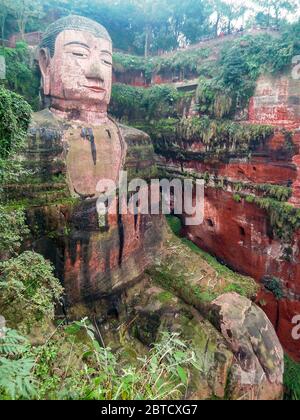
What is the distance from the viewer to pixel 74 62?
7.79 m

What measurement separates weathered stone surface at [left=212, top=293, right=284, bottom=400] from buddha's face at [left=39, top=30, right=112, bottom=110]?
6329 mm

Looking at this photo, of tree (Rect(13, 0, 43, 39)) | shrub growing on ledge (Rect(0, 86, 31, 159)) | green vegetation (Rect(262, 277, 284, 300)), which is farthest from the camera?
tree (Rect(13, 0, 43, 39))

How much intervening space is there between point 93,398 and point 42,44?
8.43 m

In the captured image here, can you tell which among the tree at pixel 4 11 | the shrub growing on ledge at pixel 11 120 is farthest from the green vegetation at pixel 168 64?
the shrub growing on ledge at pixel 11 120

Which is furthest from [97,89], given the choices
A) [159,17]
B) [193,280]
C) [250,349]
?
[159,17]

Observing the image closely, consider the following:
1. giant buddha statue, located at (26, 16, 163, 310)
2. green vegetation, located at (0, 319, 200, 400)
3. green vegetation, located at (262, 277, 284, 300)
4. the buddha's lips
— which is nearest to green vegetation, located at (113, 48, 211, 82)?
giant buddha statue, located at (26, 16, 163, 310)

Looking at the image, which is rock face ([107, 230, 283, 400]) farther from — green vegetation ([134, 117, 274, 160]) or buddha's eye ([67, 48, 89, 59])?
buddha's eye ([67, 48, 89, 59])

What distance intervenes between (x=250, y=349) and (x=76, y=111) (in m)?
7.15

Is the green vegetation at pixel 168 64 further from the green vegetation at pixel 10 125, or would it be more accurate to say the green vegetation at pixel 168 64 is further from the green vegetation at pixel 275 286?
the green vegetation at pixel 10 125

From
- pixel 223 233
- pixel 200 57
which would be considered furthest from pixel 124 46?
pixel 223 233

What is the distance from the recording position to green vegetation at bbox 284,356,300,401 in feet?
29.7

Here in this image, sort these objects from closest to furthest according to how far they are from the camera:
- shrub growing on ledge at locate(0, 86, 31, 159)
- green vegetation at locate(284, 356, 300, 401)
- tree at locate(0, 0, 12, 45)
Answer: shrub growing on ledge at locate(0, 86, 31, 159) < green vegetation at locate(284, 356, 300, 401) < tree at locate(0, 0, 12, 45)

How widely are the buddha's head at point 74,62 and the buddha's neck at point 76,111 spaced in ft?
0.08
